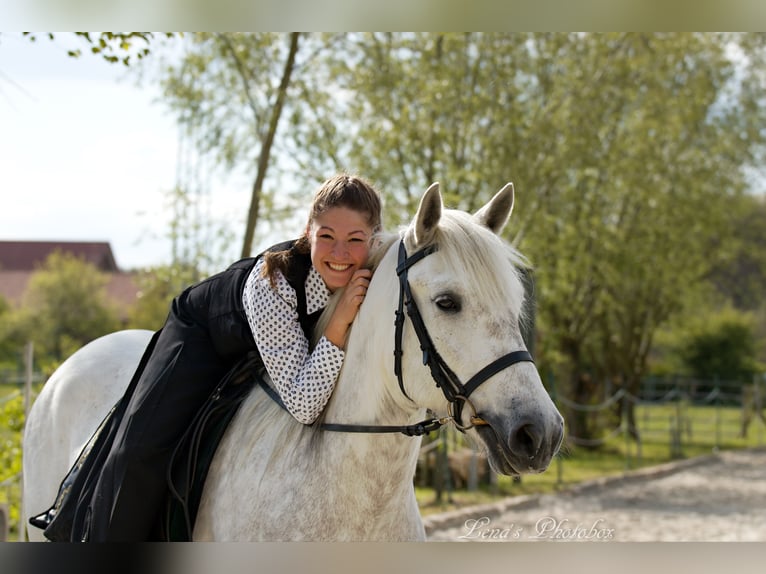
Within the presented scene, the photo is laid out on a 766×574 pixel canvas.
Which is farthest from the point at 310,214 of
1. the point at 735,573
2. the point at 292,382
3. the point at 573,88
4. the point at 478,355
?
the point at 573,88

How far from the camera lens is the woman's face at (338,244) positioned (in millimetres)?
2529

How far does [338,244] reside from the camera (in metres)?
2.53

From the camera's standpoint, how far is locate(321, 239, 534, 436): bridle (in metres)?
2.18

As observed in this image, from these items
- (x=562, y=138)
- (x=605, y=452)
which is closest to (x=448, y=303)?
(x=562, y=138)

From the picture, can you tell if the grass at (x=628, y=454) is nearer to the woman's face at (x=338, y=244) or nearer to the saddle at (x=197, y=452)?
the saddle at (x=197, y=452)

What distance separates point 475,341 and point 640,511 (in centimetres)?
834

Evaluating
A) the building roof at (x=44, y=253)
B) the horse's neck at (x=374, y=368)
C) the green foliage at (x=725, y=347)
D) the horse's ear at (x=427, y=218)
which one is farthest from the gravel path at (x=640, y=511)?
the building roof at (x=44, y=253)

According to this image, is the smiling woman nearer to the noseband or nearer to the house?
the noseband

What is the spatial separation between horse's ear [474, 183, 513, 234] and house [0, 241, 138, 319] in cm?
2800

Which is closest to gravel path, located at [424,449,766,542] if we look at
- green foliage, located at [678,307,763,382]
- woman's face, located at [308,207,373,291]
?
woman's face, located at [308,207,373,291]

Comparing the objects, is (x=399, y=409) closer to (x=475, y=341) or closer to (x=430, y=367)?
(x=430, y=367)

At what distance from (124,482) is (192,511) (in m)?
0.26

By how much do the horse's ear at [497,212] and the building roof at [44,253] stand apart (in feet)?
93.4

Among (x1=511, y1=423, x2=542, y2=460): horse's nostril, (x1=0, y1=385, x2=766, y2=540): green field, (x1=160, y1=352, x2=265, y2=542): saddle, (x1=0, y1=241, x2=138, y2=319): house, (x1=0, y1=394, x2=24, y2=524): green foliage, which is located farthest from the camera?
(x1=0, y1=241, x2=138, y2=319): house
